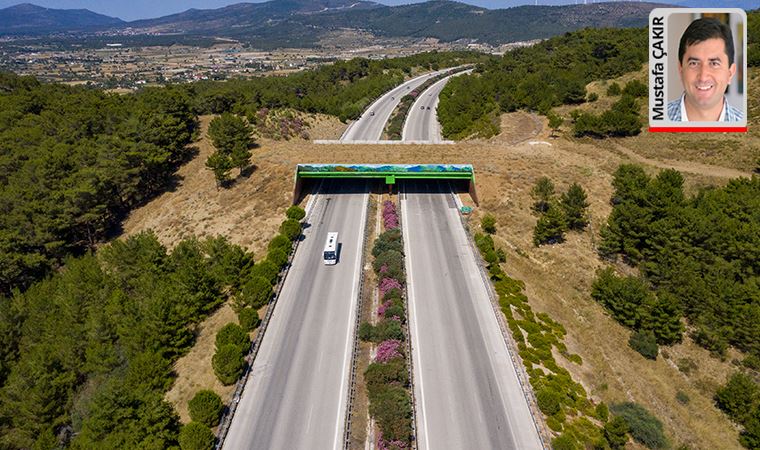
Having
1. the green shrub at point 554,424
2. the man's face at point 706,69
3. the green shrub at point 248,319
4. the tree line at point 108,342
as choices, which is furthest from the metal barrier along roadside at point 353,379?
the man's face at point 706,69

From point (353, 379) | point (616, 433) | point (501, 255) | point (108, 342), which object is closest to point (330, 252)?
point (353, 379)

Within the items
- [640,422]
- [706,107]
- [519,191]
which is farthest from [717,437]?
[519,191]

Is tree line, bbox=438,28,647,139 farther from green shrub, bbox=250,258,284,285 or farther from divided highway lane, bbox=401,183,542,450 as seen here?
green shrub, bbox=250,258,284,285

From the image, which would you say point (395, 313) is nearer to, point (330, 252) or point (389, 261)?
point (389, 261)

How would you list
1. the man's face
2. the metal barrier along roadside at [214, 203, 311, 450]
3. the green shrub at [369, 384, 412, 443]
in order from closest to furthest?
the green shrub at [369, 384, 412, 443] < the metal barrier along roadside at [214, 203, 311, 450] < the man's face

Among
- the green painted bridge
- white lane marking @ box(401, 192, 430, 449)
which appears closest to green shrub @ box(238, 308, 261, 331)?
white lane marking @ box(401, 192, 430, 449)

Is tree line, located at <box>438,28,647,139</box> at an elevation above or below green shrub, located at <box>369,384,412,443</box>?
above

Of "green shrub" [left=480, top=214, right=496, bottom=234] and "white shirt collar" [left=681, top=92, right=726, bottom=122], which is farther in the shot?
"green shrub" [left=480, top=214, right=496, bottom=234]
